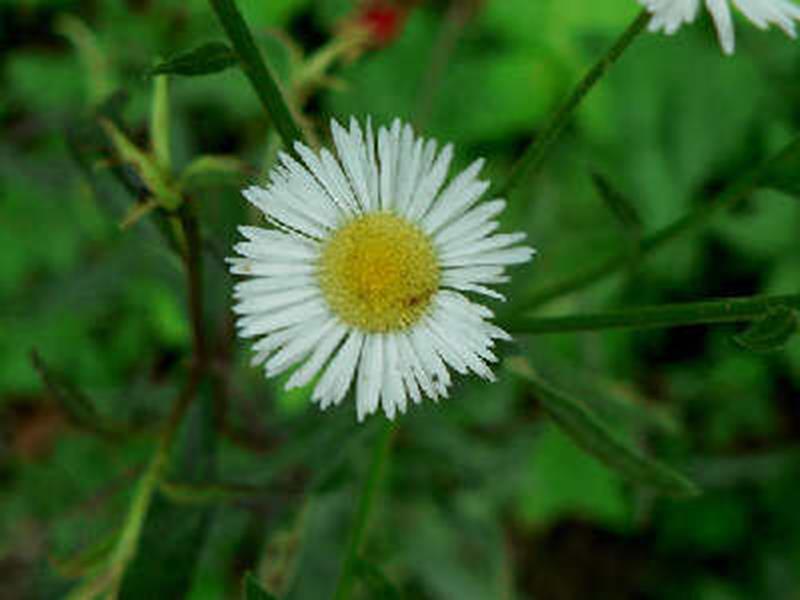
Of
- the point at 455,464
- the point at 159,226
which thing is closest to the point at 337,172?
the point at 159,226

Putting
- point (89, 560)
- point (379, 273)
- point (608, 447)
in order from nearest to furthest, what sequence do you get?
point (379, 273), point (608, 447), point (89, 560)

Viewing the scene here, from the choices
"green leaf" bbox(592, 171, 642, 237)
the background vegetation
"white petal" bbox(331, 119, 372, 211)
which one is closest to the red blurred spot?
the background vegetation

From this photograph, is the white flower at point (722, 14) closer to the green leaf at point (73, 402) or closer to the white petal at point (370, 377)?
the white petal at point (370, 377)

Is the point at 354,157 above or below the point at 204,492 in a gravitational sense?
above

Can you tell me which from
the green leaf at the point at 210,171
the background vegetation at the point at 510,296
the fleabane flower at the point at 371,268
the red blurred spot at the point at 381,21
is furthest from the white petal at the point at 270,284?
the red blurred spot at the point at 381,21

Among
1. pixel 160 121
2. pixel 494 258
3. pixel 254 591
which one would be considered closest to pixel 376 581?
pixel 254 591

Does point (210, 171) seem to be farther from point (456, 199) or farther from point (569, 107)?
point (569, 107)

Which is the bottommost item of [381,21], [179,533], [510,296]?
[179,533]

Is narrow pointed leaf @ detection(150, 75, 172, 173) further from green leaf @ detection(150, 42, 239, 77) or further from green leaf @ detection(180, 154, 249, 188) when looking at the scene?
green leaf @ detection(150, 42, 239, 77)
